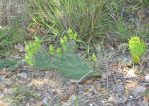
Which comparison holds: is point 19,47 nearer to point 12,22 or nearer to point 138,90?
point 12,22

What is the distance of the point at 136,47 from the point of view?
10.7ft

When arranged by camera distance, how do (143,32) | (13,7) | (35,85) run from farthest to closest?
(13,7)
(143,32)
(35,85)

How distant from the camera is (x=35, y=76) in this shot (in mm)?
3496

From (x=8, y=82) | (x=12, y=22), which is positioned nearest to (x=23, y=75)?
(x=8, y=82)

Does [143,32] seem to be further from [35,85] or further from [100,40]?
[35,85]

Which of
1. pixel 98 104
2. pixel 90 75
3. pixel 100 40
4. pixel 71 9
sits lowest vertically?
pixel 98 104

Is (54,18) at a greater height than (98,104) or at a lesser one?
greater

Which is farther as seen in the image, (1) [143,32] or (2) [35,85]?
(1) [143,32]

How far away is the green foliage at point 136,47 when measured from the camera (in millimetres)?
3232

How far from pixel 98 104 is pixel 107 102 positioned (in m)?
0.07

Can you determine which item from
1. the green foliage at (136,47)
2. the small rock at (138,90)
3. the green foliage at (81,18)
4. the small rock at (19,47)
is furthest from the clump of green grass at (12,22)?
the small rock at (138,90)

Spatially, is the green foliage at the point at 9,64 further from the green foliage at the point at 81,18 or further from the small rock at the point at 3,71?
the green foliage at the point at 81,18

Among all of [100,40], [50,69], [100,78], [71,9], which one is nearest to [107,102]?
[100,78]

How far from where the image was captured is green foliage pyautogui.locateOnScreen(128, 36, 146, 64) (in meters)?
3.23
